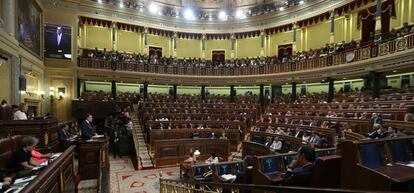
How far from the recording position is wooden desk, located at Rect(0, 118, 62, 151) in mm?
5141

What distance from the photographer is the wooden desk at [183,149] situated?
32.8ft

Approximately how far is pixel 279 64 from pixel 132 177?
38.3ft

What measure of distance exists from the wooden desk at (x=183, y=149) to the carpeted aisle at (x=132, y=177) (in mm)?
447

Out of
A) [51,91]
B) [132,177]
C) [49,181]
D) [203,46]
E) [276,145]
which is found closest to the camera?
[49,181]

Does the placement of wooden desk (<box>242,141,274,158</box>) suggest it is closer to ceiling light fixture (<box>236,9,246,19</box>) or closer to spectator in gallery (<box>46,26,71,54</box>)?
spectator in gallery (<box>46,26,71,54</box>)

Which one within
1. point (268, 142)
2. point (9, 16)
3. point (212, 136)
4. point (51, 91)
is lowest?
point (212, 136)

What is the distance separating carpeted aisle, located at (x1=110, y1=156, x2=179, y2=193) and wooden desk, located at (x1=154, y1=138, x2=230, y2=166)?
1.47 feet

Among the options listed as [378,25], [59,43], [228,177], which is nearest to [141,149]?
[228,177]

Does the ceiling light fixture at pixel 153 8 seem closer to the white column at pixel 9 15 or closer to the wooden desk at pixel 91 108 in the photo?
the wooden desk at pixel 91 108

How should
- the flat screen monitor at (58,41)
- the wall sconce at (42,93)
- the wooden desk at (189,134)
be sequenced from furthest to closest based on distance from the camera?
the flat screen monitor at (58,41) < the wall sconce at (42,93) < the wooden desk at (189,134)

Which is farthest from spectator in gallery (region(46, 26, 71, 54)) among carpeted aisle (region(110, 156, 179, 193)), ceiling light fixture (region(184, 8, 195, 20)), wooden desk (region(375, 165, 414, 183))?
wooden desk (region(375, 165, 414, 183))

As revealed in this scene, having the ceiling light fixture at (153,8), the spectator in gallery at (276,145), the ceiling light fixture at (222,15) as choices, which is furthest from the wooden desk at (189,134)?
the ceiling light fixture at (222,15)

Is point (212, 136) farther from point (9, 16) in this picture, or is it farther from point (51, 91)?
point (51, 91)

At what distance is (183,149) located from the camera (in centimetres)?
1043
